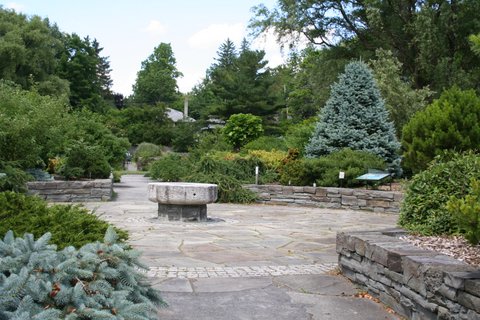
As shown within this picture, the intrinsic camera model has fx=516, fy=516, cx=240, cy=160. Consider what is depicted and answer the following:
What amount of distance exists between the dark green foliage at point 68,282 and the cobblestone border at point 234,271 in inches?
94.2

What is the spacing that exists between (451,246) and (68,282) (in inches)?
145

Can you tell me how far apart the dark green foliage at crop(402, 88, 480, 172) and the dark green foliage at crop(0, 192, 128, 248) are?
30.5 feet

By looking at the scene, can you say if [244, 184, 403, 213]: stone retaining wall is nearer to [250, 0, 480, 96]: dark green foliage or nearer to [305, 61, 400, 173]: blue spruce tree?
[305, 61, 400, 173]: blue spruce tree

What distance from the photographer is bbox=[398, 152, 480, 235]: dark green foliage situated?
5.55m

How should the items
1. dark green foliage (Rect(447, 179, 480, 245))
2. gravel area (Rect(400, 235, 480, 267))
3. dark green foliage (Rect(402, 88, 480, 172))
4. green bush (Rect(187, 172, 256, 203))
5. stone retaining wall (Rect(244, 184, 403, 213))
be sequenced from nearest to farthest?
dark green foliage (Rect(447, 179, 480, 245)) < gravel area (Rect(400, 235, 480, 267)) < dark green foliage (Rect(402, 88, 480, 172)) < stone retaining wall (Rect(244, 184, 403, 213)) < green bush (Rect(187, 172, 256, 203))

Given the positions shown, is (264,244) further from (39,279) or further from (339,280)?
(39,279)

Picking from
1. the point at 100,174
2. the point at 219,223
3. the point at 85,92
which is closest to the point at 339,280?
the point at 219,223

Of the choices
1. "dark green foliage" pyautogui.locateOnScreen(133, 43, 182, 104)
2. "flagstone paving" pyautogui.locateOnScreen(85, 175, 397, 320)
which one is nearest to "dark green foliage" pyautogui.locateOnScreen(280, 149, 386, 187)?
→ "flagstone paving" pyautogui.locateOnScreen(85, 175, 397, 320)

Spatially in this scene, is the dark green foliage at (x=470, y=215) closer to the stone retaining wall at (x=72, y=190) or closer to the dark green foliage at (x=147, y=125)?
the stone retaining wall at (x=72, y=190)

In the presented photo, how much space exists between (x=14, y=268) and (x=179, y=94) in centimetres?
7661

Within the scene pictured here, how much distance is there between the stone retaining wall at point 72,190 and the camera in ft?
42.7

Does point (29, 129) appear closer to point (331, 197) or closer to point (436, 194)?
point (331, 197)

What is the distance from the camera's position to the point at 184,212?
9680mm

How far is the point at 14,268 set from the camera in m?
2.40
